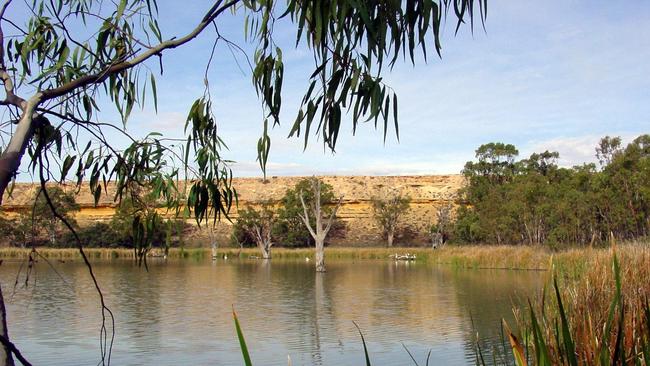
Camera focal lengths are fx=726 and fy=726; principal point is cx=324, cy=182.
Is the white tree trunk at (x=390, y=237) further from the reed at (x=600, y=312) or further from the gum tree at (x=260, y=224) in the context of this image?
the reed at (x=600, y=312)

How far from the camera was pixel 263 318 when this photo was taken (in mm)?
10742

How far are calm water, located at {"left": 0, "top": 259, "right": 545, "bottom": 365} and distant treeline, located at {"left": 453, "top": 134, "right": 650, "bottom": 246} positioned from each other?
5.35 meters

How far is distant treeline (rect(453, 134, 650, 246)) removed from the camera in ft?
71.2

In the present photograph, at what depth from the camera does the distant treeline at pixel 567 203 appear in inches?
854

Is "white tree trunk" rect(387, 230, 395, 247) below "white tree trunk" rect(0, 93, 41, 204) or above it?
below

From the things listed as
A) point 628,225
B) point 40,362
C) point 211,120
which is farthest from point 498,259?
point 211,120

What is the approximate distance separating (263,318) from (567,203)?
615 inches

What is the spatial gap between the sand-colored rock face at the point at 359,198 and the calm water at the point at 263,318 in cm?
2449

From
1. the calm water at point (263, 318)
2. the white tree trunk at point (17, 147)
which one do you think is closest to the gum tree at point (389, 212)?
the calm water at point (263, 318)

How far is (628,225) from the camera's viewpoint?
21797 mm

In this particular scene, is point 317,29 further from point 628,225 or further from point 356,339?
point 628,225

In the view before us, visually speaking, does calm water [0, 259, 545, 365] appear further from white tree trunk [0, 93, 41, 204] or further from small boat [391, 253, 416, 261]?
small boat [391, 253, 416, 261]

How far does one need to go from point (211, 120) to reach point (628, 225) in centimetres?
2097

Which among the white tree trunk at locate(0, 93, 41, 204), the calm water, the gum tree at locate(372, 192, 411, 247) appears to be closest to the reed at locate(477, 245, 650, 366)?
the calm water
